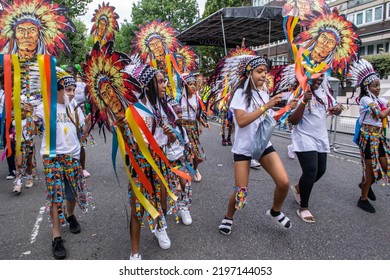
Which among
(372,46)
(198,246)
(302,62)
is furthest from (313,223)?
(372,46)

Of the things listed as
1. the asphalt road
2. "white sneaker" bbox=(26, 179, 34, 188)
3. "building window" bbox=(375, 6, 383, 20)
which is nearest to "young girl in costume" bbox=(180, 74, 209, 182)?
the asphalt road

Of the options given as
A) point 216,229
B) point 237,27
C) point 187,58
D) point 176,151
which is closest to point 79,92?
point 187,58

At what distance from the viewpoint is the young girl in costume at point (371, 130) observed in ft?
12.2

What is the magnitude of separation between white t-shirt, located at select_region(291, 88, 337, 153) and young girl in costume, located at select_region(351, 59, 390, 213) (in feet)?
2.17

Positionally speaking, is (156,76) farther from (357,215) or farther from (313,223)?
(357,215)

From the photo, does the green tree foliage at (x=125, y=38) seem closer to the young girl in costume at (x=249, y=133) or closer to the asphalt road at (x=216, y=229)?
the asphalt road at (x=216, y=229)

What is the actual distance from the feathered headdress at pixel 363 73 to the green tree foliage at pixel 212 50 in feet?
52.9

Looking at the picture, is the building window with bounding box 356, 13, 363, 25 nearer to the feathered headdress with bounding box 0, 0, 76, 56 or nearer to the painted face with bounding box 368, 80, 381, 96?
the painted face with bounding box 368, 80, 381, 96

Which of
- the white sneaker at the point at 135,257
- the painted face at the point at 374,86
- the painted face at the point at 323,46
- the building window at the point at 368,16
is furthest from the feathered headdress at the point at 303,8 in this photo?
the building window at the point at 368,16

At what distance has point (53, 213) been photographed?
115 inches

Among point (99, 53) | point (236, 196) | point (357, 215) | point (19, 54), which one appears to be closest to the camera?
point (99, 53)

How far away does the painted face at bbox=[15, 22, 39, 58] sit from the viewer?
9.14ft

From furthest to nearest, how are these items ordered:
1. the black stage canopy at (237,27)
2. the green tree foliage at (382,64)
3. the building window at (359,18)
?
1. the building window at (359,18)
2. the green tree foliage at (382,64)
3. the black stage canopy at (237,27)

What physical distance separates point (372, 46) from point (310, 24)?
2769 cm
